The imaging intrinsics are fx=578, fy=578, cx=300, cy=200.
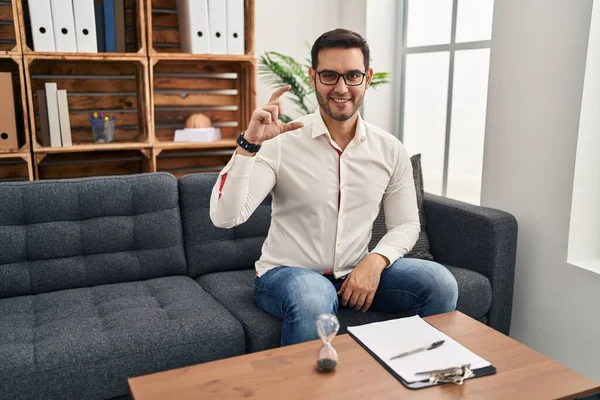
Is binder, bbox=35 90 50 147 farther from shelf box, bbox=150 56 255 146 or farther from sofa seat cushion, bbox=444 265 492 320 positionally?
sofa seat cushion, bbox=444 265 492 320

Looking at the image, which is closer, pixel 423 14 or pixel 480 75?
pixel 480 75

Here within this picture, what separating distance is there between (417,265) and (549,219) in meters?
0.65

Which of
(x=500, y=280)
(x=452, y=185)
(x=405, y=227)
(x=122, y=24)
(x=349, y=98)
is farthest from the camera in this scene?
(x=452, y=185)

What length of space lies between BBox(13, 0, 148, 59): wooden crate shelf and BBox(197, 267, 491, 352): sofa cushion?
113 centimetres

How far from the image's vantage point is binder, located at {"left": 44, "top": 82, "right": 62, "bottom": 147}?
2.57 metres

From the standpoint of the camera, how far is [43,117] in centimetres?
260

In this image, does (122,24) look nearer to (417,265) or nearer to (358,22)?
(358,22)

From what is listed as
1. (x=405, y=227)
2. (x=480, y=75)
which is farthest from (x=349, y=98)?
(x=480, y=75)

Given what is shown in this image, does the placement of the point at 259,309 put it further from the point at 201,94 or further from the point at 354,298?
the point at 201,94

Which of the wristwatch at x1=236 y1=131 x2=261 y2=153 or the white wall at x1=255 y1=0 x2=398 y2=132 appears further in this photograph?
the white wall at x1=255 y1=0 x2=398 y2=132

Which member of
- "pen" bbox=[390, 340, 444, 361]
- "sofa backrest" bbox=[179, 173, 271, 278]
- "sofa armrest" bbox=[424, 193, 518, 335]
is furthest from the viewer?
"sofa backrest" bbox=[179, 173, 271, 278]

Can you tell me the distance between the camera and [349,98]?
1.77 meters

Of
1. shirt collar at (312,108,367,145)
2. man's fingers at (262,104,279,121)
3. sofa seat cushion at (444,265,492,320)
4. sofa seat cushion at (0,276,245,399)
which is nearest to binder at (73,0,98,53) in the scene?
sofa seat cushion at (0,276,245,399)

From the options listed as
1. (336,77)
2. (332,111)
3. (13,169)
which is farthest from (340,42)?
(13,169)
